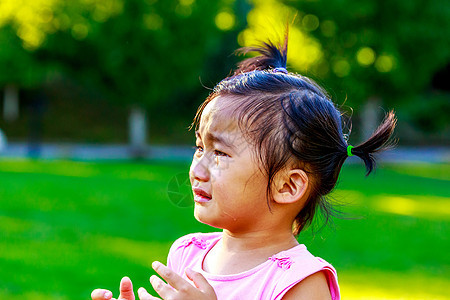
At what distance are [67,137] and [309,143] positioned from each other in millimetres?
28658

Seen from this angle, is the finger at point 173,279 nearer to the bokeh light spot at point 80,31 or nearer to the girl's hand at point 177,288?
the girl's hand at point 177,288

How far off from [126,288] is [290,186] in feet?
1.75

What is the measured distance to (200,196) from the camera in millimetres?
1853

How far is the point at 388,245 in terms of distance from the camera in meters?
7.91

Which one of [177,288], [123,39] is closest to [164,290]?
[177,288]

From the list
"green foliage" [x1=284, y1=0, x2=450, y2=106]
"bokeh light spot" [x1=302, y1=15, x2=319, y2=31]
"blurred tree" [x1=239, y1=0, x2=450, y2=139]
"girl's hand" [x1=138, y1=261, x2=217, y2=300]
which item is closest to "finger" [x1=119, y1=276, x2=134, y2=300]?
"girl's hand" [x1=138, y1=261, x2=217, y2=300]

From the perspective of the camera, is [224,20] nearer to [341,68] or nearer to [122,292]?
[341,68]

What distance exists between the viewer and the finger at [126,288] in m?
1.87

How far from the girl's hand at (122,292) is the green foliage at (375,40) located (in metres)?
19.7

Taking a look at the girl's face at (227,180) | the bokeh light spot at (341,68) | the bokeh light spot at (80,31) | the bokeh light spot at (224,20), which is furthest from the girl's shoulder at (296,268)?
the bokeh light spot at (224,20)

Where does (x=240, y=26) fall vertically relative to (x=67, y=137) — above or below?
above

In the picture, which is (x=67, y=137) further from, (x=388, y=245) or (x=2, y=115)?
(x=388, y=245)

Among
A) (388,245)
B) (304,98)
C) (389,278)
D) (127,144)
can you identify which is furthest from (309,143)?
(127,144)

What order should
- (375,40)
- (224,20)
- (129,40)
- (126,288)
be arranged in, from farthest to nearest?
(224,20), (129,40), (375,40), (126,288)
